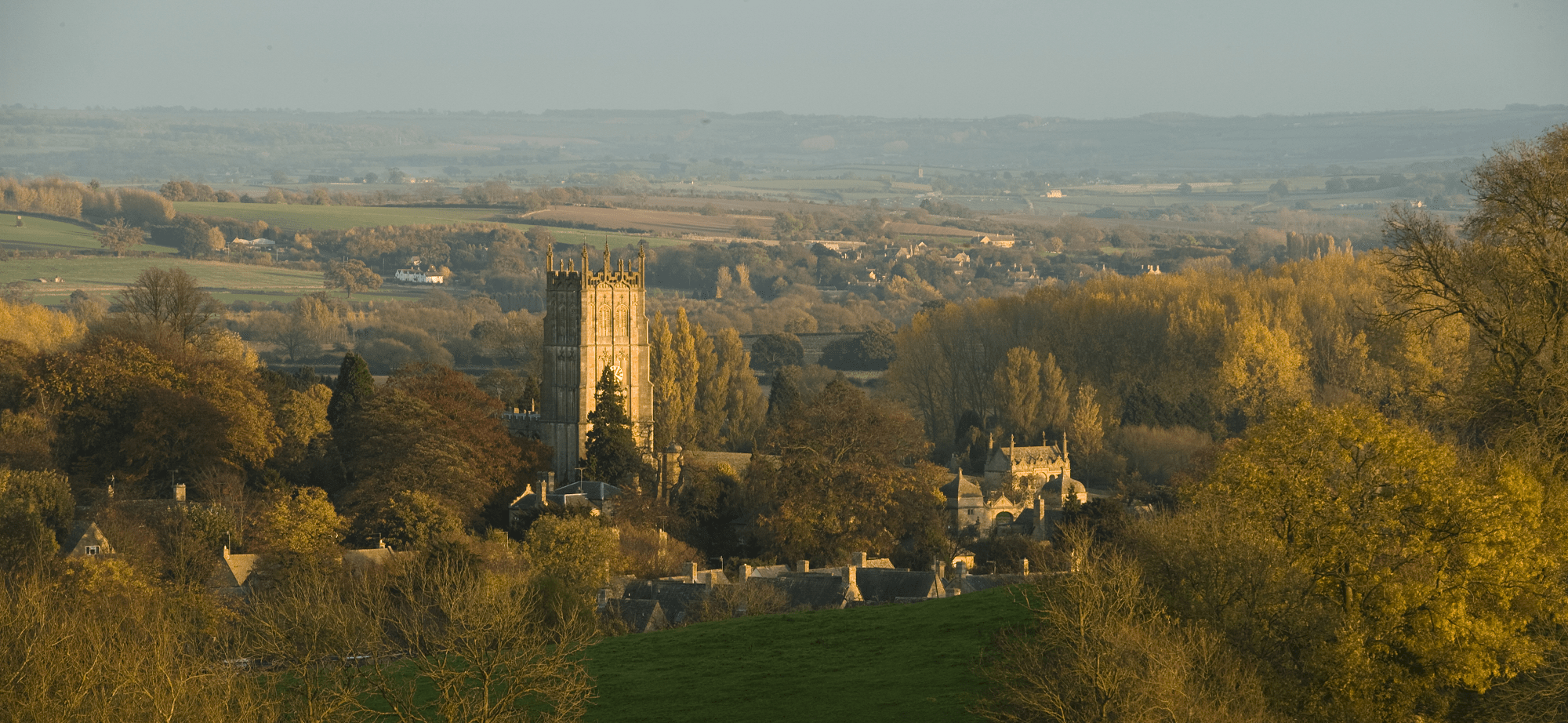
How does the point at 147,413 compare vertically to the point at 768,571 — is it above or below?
above

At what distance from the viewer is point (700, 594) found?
47188mm

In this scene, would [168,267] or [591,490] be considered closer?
[591,490]

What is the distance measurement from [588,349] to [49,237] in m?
131

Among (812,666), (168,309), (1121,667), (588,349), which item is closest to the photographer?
(1121,667)

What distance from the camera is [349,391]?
222ft

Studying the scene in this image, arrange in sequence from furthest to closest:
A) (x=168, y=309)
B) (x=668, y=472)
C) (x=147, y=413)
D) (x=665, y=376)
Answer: (x=665, y=376)
(x=168, y=309)
(x=668, y=472)
(x=147, y=413)

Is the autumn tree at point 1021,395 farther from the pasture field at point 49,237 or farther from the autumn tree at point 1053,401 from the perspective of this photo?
the pasture field at point 49,237

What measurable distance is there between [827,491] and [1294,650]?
30.1 metres

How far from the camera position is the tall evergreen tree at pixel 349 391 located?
66.4 m

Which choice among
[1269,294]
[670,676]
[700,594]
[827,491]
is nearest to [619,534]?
[827,491]

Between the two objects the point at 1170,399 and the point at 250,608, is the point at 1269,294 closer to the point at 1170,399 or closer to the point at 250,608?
the point at 1170,399

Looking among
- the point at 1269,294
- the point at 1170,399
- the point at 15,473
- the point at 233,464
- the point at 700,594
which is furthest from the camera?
the point at 1269,294

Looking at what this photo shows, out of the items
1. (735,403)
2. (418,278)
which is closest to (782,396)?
(735,403)

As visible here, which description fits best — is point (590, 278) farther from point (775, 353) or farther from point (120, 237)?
point (120, 237)
